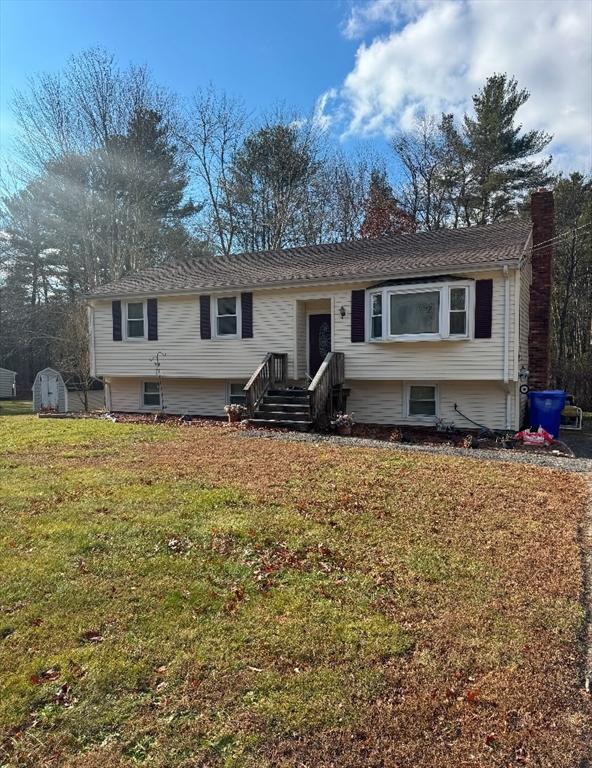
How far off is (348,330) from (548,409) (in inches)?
204

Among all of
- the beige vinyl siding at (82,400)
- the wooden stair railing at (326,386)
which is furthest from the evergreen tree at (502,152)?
the beige vinyl siding at (82,400)

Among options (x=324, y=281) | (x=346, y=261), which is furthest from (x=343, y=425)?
(x=346, y=261)

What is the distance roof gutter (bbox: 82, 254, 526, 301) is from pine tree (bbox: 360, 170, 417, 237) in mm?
14164

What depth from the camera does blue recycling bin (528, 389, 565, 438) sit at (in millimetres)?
11828

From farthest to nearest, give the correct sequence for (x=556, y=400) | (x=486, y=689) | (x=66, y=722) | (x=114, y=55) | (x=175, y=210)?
→ (x=175, y=210), (x=114, y=55), (x=556, y=400), (x=486, y=689), (x=66, y=722)

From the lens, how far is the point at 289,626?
126 inches

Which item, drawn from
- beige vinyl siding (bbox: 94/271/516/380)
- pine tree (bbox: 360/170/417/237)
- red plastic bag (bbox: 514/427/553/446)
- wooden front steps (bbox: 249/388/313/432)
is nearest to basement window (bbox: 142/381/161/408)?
beige vinyl siding (bbox: 94/271/516/380)

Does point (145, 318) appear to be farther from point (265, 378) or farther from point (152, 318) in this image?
point (265, 378)

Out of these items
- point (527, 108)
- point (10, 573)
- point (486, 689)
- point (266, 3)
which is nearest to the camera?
point (486, 689)

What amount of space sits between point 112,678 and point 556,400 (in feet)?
38.4

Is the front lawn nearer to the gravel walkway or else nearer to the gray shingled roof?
the gravel walkway

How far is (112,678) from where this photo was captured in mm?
2674

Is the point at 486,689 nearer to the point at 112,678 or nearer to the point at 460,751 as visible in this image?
the point at 460,751

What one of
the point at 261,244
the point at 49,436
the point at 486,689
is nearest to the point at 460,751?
the point at 486,689
